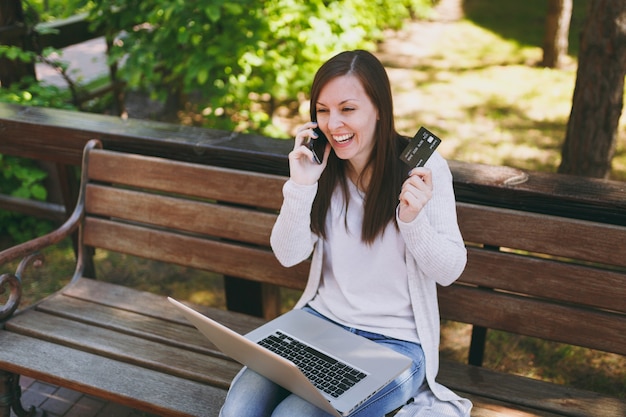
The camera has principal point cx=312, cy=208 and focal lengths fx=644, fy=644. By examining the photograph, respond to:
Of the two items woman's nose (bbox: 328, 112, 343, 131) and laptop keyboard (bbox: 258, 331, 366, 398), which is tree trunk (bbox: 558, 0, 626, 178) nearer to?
woman's nose (bbox: 328, 112, 343, 131)

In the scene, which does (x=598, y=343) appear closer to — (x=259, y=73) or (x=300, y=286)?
(x=300, y=286)

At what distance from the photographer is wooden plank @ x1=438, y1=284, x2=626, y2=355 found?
226cm

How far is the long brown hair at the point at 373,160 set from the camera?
2.04 metres

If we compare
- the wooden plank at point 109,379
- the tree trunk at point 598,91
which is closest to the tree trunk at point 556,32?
the tree trunk at point 598,91

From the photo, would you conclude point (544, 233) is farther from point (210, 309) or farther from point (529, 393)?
point (210, 309)

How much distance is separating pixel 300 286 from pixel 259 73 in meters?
1.96

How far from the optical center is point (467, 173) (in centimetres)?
243

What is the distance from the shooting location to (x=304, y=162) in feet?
7.22

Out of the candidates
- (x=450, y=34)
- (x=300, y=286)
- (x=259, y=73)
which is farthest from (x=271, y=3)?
(x=450, y=34)

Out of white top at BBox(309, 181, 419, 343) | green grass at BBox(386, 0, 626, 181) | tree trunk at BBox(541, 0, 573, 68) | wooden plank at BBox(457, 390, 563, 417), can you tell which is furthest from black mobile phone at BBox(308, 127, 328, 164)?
tree trunk at BBox(541, 0, 573, 68)

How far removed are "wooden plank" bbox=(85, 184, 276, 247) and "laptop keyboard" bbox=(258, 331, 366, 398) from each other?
64 cm

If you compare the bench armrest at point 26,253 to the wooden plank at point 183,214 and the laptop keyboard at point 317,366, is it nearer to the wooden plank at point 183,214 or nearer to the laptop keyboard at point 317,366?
the wooden plank at point 183,214

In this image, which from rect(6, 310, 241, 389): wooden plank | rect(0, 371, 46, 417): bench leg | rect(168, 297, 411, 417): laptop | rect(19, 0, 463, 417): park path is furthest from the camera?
rect(19, 0, 463, 417): park path

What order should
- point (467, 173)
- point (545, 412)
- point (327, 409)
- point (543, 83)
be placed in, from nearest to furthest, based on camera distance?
1. point (327, 409)
2. point (545, 412)
3. point (467, 173)
4. point (543, 83)
